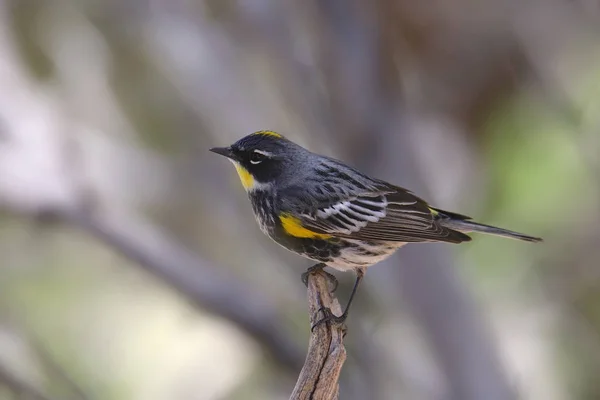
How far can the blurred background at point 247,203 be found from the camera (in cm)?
567

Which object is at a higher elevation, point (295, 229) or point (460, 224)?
point (460, 224)

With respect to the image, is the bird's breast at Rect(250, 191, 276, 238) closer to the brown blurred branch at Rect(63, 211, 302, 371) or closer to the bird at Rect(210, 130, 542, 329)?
the bird at Rect(210, 130, 542, 329)

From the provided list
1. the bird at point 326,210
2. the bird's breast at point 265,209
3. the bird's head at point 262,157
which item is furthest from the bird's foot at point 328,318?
the bird's head at point 262,157

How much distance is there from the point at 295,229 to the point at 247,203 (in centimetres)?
297

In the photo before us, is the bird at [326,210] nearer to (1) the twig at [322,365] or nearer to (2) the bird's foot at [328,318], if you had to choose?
(2) the bird's foot at [328,318]

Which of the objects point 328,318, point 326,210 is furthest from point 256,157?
point 328,318

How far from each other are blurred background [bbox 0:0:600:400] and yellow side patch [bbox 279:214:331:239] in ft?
5.30

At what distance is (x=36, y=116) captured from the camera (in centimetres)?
570

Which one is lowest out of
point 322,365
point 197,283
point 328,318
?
point 197,283

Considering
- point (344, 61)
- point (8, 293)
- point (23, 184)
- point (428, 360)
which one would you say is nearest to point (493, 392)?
point (428, 360)

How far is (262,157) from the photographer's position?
3.66 metres

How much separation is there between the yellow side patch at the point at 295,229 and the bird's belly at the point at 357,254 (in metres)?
0.11

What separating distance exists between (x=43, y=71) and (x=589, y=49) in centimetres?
457

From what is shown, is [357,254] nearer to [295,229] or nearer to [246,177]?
[295,229]
